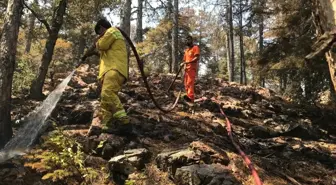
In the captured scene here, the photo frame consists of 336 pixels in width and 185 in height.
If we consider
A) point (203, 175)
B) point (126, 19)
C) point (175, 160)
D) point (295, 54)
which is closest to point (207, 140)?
point (175, 160)

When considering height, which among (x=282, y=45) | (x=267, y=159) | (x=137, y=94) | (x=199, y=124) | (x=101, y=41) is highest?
(x=282, y=45)

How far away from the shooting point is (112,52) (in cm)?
634

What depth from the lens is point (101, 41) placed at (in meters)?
6.26

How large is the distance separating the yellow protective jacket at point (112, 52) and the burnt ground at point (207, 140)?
1227 mm

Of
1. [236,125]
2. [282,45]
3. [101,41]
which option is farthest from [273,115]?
[101,41]

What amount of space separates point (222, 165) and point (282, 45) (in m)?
9.67

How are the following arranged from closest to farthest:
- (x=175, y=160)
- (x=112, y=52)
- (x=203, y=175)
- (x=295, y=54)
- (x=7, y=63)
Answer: (x=203, y=175) → (x=175, y=160) → (x=112, y=52) → (x=7, y=63) → (x=295, y=54)

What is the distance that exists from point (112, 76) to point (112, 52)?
19.4 inches

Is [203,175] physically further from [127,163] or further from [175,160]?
[127,163]

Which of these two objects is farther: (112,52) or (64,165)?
(112,52)

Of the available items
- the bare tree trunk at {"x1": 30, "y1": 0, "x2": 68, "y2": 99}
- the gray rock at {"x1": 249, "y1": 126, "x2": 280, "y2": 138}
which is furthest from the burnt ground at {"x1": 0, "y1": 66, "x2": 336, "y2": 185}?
the bare tree trunk at {"x1": 30, "y1": 0, "x2": 68, "y2": 99}

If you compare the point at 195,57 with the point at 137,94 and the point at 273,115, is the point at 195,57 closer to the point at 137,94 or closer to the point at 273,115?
the point at 137,94

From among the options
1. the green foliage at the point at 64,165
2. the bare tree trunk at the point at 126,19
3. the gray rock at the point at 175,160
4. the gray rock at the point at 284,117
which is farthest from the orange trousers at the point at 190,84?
the green foliage at the point at 64,165

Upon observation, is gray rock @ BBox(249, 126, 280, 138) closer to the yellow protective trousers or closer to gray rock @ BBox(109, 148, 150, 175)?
the yellow protective trousers
